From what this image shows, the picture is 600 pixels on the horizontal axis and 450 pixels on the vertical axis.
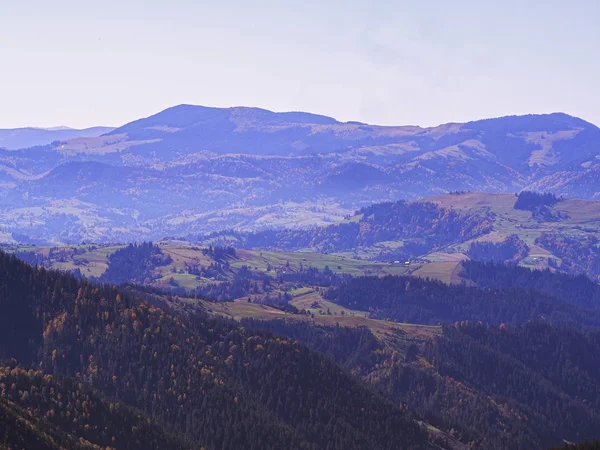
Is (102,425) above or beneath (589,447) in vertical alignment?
beneath

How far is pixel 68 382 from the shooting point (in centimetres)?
19225

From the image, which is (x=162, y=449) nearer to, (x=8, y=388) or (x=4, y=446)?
(x=8, y=388)

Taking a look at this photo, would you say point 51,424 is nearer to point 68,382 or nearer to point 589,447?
point 68,382

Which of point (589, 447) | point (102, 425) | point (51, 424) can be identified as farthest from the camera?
point (102, 425)

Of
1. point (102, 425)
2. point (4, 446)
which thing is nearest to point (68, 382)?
point (102, 425)

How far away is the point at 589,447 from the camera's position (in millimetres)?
137500

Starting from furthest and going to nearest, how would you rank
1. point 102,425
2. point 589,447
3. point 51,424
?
1. point 102,425
2. point 51,424
3. point 589,447

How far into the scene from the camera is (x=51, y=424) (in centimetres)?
16925

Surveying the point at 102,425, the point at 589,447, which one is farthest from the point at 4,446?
the point at 589,447

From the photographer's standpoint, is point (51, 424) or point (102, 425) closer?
point (51, 424)

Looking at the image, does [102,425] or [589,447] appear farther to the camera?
[102,425]

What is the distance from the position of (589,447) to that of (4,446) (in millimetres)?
80370

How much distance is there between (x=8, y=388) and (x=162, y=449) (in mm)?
30066

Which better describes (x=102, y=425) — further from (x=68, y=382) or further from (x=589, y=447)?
(x=589, y=447)
